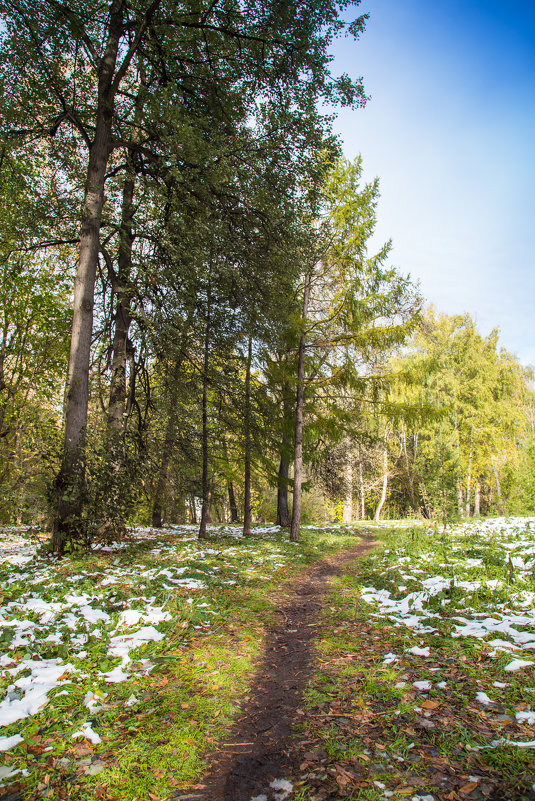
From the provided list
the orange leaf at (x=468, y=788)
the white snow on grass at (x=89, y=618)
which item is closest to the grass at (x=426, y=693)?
the orange leaf at (x=468, y=788)

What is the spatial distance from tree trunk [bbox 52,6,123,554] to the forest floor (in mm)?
1025

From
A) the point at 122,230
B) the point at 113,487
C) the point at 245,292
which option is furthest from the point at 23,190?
the point at 113,487

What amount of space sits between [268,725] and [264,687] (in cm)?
60

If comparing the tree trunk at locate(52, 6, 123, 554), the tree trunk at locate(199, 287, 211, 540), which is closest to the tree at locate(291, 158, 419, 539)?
the tree trunk at locate(199, 287, 211, 540)

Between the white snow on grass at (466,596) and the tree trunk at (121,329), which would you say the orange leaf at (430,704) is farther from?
the tree trunk at (121,329)

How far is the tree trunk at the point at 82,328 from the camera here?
710 cm

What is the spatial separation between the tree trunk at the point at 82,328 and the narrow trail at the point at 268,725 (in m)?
4.27

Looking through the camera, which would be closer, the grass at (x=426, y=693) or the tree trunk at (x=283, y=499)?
the grass at (x=426, y=693)

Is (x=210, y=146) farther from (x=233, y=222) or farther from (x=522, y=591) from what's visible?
(x=522, y=591)

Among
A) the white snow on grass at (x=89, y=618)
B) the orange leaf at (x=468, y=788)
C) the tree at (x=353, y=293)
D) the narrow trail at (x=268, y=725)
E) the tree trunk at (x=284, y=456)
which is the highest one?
the tree at (x=353, y=293)

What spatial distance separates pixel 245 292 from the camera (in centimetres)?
912

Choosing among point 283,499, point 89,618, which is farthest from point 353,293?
point 89,618

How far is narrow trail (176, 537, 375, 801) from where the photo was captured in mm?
2258

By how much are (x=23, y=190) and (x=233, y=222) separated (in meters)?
4.65
